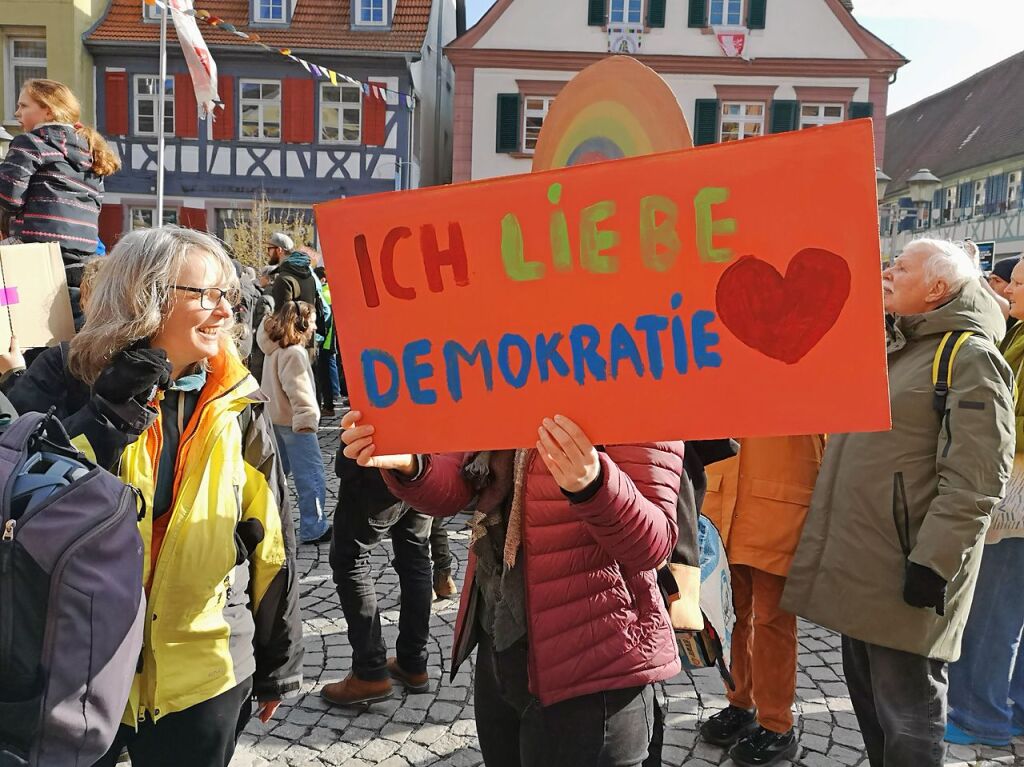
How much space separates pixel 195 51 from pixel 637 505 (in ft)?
28.8

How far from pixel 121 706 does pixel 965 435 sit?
84.4 inches

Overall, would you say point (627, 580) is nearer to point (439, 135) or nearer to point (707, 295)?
point (707, 295)

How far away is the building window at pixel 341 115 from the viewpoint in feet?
57.1

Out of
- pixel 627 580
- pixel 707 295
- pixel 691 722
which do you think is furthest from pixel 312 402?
pixel 707 295

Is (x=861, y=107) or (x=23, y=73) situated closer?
(x=23, y=73)

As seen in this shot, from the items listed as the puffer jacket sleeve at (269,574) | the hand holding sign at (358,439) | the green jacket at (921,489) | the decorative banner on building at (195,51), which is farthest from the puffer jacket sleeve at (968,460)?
the decorative banner on building at (195,51)

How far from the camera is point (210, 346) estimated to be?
1.88 metres

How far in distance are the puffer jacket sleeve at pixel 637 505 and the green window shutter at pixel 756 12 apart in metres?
18.4

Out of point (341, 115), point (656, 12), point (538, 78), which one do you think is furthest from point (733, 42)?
point (341, 115)

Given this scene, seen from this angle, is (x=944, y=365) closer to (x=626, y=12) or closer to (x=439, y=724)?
(x=439, y=724)

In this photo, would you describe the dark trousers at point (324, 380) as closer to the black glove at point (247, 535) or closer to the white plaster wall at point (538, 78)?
the black glove at point (247, 535)

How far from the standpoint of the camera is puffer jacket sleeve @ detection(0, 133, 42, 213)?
9.78ft

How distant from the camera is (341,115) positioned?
17469 mm

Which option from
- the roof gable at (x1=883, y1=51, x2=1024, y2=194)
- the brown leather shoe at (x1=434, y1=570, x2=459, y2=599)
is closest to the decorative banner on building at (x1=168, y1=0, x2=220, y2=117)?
the brown leather shoe at (x1=434, y1=570, x2=459, y2=599)
